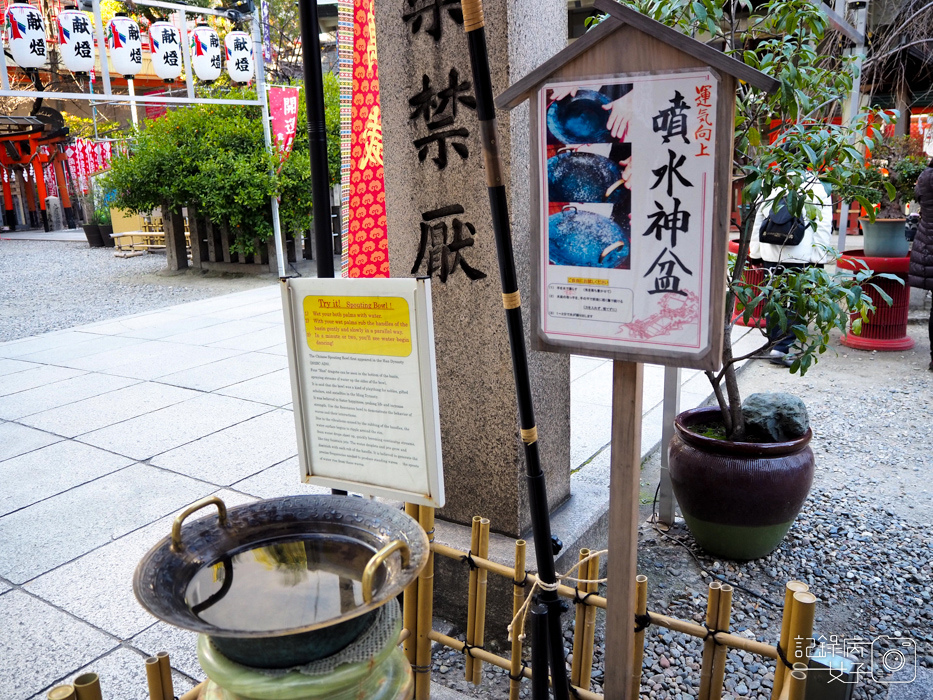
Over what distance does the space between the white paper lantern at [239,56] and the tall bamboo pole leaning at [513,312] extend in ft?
40.7

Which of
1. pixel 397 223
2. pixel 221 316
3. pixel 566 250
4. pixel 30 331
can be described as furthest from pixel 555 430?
pixel 30 331

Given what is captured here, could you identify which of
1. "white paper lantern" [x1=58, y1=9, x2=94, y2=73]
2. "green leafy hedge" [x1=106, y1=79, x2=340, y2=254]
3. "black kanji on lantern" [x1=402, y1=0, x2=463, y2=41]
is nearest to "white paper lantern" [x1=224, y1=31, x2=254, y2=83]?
"green leafy hedge" [x1=106, y1=79, x2=340, y2=254]

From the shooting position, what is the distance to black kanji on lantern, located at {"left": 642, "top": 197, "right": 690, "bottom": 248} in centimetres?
172

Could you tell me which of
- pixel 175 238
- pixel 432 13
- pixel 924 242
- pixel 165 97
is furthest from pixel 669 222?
pixel 175 238

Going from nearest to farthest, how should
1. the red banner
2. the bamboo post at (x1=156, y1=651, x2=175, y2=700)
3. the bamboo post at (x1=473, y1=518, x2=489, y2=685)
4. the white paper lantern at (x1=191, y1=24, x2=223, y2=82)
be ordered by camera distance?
the bamboo post at (x1=156, y1=651, x2=175, y2=700) < the bamboo post at (x1=473, y1=518, x2=489, y2=685) < the red banner < the white paper lantern at (x1=191, y1=24, x2=223, y2=82)

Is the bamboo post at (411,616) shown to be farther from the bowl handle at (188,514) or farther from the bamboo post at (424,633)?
the bowl handle at (188,514)

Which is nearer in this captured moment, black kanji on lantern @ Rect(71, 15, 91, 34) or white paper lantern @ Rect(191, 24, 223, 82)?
black kanji on lantern @ Rect(71, 15, 91, 34)

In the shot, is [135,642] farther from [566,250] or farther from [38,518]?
[566,250]

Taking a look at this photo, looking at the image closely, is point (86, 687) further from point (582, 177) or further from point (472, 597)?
point (582, 177)

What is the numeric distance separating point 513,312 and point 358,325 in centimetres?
60

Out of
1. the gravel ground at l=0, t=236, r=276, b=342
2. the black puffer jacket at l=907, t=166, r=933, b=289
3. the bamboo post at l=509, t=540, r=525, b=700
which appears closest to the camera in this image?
the bamboo post at l=509, t=540, r=525, b=700

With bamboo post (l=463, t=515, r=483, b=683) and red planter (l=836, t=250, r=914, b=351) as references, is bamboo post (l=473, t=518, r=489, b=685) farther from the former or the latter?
red planter (l=836, t=250, r=914, b=351)

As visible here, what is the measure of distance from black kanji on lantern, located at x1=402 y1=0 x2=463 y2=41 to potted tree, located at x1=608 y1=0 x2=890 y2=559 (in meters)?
0.85

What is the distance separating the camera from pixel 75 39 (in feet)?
37.3
